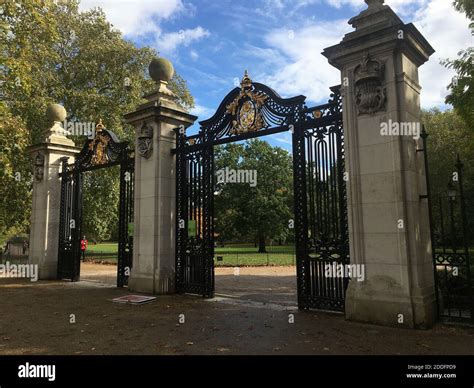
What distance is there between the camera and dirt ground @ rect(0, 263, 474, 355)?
16.4ft

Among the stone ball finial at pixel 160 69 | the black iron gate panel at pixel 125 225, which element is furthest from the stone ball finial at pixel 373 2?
the black iron gate panel at pixel 125 225

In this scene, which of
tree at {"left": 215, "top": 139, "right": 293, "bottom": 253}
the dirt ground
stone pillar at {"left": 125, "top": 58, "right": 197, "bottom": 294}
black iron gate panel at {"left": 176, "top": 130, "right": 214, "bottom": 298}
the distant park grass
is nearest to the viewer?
the dirt ground

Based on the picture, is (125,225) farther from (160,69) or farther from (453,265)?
(453,265)

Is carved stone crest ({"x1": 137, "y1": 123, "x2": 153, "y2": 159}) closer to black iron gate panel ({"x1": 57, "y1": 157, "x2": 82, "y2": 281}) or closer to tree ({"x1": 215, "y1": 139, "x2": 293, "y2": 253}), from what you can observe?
black iron gate panel ({"x1": 57, "y1": 157, "x2": 82, "y2": 281})

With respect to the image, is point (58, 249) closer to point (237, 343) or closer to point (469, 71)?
point (237, 343)

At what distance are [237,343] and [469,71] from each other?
30.5ft

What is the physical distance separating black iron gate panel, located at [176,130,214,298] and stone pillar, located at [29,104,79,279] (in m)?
6.14

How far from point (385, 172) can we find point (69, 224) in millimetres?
11165

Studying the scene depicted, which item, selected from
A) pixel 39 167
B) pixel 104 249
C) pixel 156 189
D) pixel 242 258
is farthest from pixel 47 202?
pixel 104 249

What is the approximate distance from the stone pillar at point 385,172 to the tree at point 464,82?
11.4 ft

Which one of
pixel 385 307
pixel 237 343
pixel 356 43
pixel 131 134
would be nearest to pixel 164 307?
pixel 237 343

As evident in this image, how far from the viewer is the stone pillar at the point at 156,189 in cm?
966

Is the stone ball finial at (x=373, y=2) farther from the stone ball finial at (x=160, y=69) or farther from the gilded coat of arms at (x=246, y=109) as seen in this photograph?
the stone ball finial at (x=160, y=69)

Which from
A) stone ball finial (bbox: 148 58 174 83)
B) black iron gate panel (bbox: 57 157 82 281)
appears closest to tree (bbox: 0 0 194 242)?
black iron gate panel (bbox: 57 157 82 281)
